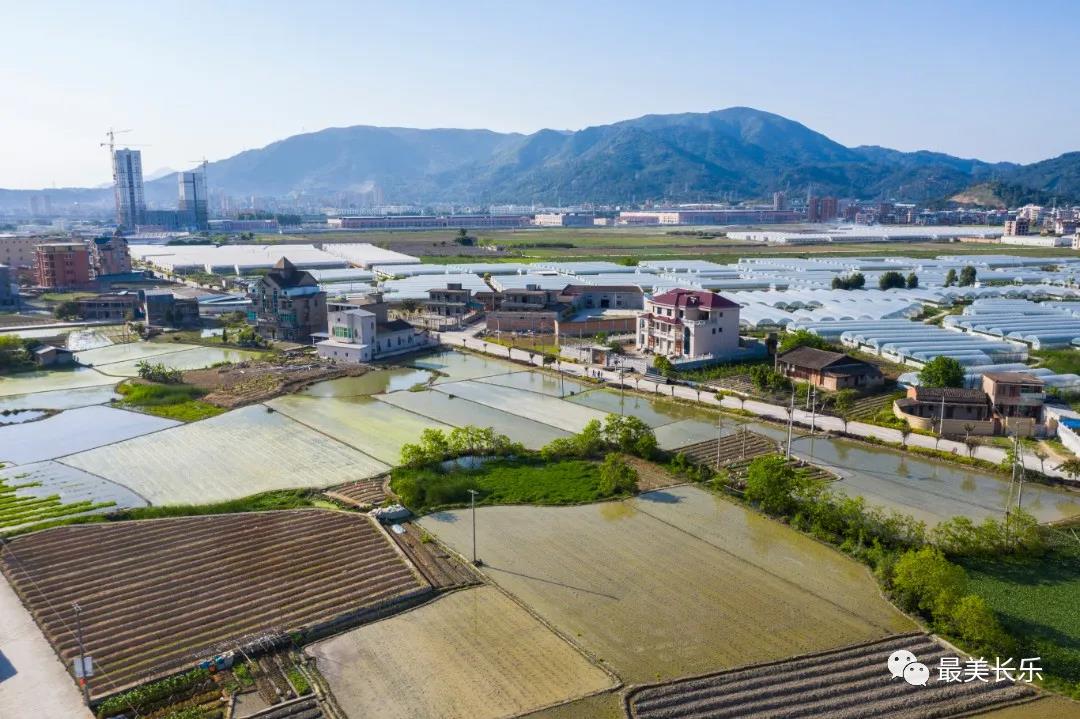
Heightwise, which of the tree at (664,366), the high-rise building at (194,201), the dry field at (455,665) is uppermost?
the high-rise building at (194,201)

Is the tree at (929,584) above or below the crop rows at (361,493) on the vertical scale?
above

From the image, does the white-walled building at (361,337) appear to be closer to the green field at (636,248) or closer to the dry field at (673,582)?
the dry field at (673,582)

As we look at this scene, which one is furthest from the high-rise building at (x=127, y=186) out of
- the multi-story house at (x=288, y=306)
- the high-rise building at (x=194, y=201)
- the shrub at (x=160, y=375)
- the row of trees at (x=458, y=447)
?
the row of trees at (x=458, y=447)

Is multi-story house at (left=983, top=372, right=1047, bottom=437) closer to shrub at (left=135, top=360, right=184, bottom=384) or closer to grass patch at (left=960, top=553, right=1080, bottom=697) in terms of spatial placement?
grass patch at (left=960, top=553, right=1080, bottom=697)

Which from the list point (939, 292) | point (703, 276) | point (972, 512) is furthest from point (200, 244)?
point (972, 512)

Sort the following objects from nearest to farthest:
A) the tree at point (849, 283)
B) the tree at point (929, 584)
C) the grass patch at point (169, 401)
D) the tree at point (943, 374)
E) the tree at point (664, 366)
Result: the tree at point (929, 584) → the tree at point (943, 374) → the grass patch at point (169, 401) → the tree at point (664, 366) → the tree at point (849, 283)

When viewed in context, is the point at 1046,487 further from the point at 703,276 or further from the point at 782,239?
the point at 782,239

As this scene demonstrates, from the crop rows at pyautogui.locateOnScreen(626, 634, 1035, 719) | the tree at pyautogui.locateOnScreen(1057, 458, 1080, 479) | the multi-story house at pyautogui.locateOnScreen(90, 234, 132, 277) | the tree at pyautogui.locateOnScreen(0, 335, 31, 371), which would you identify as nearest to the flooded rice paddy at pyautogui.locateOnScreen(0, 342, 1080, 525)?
the tree at pyautogui.locateOnScreen(1057, 458, 1080, 479)
